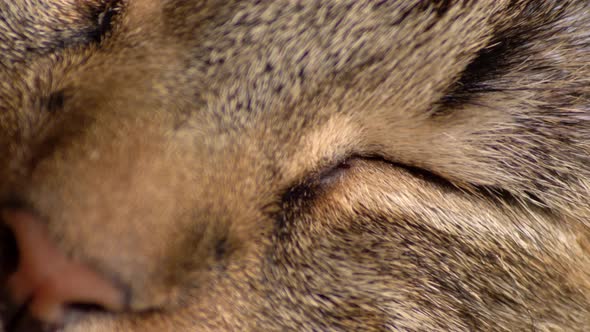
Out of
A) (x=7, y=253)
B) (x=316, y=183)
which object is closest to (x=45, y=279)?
(x=7, y=253)

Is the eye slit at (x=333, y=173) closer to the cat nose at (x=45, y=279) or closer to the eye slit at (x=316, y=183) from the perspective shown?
the eye slit at (x=316, y=183)

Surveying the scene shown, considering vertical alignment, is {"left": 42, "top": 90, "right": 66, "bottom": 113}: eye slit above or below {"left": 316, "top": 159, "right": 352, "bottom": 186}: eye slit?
above

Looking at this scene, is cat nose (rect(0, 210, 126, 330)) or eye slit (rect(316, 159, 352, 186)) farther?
eye slit (rect(316, 159, 352, 186))

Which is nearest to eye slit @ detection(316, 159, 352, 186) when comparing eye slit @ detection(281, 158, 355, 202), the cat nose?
eye slit @ detection(281, 158, 355, 202)

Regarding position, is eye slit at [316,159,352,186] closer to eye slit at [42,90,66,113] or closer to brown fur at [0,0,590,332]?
brown fur at [0,0,590,332]

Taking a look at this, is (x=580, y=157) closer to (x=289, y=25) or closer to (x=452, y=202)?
(x=452, y=202)

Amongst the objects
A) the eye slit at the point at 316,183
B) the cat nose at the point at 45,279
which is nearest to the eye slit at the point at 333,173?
the eye slit at the point at 316,183

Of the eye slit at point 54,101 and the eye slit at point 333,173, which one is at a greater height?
the eye slit at point 54,101
